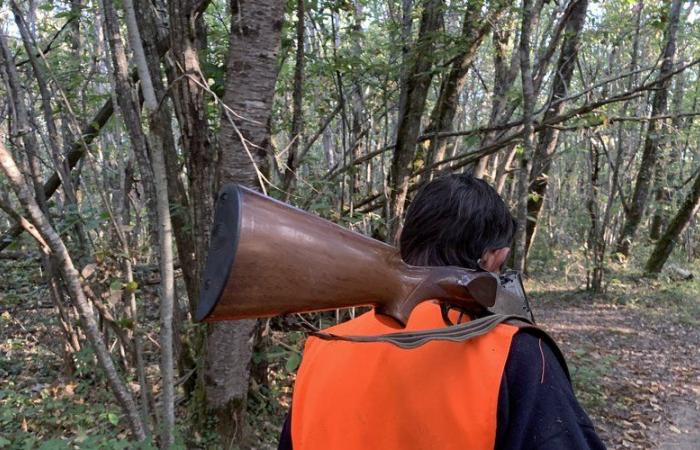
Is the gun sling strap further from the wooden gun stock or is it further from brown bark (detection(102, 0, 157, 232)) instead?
brown bark (detection(102, 0, 157, 232))

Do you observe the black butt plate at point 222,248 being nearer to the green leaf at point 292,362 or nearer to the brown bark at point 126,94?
the green leaf at point 292,362

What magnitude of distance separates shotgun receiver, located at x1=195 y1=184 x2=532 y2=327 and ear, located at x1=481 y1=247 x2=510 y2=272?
16 centimetres

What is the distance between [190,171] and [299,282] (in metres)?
2.62

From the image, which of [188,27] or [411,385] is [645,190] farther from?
[411,385]

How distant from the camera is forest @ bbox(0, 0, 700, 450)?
2.76m

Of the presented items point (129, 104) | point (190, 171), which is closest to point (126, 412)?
point (190, 171)

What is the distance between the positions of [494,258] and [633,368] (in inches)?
256

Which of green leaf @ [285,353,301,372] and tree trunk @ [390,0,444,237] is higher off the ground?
tree trunk @ [390,0,444,237]

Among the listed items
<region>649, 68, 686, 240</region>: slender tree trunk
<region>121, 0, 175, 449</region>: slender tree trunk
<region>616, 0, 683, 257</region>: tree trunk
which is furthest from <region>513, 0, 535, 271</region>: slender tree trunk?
<region>649, 68, 686, 240</region>: slender tree trunk

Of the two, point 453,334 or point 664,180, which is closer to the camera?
point 453,334

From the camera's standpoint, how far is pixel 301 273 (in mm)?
877

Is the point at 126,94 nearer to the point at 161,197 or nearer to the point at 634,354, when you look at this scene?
the point at 161,197

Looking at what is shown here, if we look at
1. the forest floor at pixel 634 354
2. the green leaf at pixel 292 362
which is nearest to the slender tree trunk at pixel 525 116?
the forest floor at pixel 634 354

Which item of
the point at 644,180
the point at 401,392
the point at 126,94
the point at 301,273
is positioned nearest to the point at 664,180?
the point at 644,180
